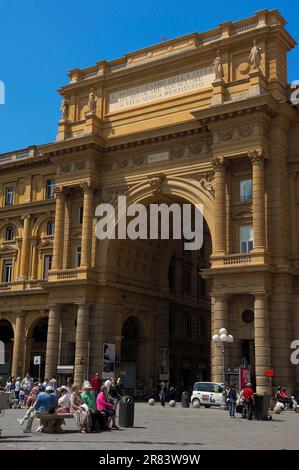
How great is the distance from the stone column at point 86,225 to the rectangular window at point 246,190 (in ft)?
41.5

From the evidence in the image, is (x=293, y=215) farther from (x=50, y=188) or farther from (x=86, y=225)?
(x=50, y=188)

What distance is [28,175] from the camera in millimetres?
58438

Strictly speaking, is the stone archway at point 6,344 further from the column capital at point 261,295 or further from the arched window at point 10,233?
the column capital at point 261,295

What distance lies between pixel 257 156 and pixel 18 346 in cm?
2786

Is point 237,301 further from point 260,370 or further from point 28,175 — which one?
point 28,175

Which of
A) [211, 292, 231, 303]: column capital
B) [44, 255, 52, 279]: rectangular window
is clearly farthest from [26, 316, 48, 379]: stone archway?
[211, 292, 231, 303]: column capital

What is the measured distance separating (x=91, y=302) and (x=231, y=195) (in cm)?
1372

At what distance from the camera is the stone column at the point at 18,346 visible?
177ft

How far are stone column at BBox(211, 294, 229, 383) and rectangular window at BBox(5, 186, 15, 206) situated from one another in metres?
27.0

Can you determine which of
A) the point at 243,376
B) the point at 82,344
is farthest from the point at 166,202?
the point at 243,376

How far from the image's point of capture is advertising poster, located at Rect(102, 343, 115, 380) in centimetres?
4550

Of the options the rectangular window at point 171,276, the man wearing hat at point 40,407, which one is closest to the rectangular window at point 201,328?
the rectangular window at point 171,276
